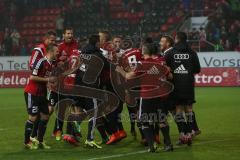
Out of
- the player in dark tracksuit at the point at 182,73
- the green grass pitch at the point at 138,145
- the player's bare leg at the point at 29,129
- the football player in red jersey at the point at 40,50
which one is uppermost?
the football player in red jersey at the point at 40,50

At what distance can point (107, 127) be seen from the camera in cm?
1220

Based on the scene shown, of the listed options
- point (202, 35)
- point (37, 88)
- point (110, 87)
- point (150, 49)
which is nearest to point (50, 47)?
point (37, 88)

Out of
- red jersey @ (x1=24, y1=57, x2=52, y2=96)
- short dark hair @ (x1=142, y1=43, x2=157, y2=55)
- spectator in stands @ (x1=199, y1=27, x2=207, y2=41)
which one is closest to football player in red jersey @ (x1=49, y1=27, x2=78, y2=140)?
red jersey @ (x1=24, y1=57, x2=52, y2=96)

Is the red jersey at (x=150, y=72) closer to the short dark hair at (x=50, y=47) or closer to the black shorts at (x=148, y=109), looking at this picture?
the black shorts at (x=148, y=109)

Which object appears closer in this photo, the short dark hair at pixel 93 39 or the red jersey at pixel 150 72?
the red jersey at pixel 150 72

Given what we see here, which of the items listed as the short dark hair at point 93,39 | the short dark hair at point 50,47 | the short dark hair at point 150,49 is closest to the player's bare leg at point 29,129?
the short dark hair at point 50,47

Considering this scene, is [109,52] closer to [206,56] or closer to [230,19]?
[206,56]

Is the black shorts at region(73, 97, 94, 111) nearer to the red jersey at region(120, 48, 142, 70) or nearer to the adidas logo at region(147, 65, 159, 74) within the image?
the red jersey at region(120, 48, 142, 70)

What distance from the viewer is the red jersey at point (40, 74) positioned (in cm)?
1098

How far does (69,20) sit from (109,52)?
2407 cm

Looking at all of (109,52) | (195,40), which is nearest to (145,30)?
(195,40)

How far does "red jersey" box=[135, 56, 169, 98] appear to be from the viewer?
10445 millimetres

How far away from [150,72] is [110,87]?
2.03 meters

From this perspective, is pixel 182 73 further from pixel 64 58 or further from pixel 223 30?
pixel 223 30
